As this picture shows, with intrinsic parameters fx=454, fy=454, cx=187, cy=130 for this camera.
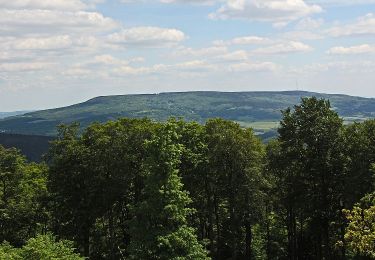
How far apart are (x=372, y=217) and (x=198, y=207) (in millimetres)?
31043

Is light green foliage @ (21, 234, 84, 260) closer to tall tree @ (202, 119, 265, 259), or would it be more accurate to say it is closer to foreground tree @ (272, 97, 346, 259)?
tall tree @ (202, 119, 265, 259)

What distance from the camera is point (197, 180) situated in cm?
4422

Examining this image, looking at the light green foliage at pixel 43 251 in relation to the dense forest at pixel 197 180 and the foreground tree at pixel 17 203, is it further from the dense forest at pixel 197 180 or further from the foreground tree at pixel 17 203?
the foreground tree at pixel 17 203

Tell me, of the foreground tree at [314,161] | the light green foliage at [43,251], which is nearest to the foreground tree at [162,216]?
the light green foliage at [43,251]

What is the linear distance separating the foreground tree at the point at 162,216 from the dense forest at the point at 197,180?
76mm

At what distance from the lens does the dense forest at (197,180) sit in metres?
33.5

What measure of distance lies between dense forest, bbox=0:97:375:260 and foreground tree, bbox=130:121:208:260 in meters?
0.08

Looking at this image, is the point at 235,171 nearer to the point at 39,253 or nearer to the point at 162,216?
the point at 162,216

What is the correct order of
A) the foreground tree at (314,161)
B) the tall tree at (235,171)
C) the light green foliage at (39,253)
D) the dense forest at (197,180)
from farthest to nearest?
the tall tree at (235,171)
the foreground tree at (314,161)
the dense forest at (197,180)
the light green foliage at (39,253)

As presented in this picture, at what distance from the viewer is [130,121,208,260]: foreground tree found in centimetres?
3247

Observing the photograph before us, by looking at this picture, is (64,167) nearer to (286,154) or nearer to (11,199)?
(11,199)

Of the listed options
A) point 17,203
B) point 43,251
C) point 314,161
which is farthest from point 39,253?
point 17,203

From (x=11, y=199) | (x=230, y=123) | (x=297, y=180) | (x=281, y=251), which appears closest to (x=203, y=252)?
(x=297, y=180)

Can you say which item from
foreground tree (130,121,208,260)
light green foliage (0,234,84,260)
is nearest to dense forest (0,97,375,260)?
foreground tree (130,121,208,260)
